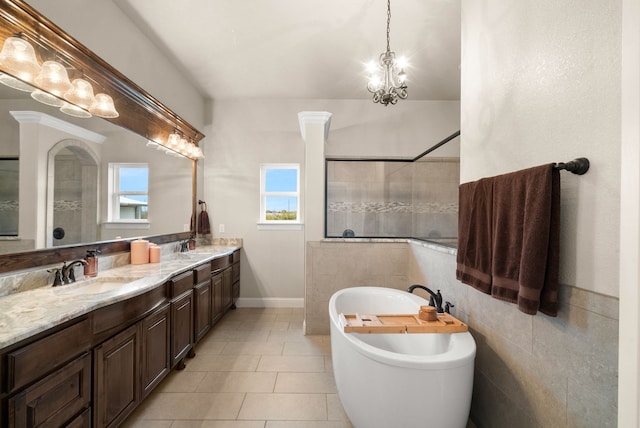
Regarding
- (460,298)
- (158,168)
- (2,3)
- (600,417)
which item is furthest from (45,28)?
(600,417)

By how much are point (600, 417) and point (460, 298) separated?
0.90 metres

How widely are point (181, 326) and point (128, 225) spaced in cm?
108

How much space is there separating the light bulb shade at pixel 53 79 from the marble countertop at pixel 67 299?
47.9 inches

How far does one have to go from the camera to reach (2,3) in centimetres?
137

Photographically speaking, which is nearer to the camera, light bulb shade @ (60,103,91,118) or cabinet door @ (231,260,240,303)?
light bulb shade @ (60,103,91,118)

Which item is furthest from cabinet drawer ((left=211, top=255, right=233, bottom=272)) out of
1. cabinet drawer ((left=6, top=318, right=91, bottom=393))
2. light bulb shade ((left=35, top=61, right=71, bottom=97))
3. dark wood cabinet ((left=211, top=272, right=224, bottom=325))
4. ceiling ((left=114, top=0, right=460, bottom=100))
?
ceiling ((left=114, top=0, right=460, bottom=100))

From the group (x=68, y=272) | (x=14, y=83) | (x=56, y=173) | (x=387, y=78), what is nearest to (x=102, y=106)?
(x=14, y=83)

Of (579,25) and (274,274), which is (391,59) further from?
(274,274)

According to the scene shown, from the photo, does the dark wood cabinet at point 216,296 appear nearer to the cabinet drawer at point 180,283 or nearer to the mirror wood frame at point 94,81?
the cabinet drawer at point 180,283

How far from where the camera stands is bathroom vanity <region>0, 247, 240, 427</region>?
3.28ft

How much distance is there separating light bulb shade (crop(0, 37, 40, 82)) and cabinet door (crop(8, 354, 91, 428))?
1.56m

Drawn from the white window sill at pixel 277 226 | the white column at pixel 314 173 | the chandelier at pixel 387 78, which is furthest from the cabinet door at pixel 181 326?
the chandelier at pixel 387 78

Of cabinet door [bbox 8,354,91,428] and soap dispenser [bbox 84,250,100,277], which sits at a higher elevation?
soap dispenser [bbox 84,250,100,277]

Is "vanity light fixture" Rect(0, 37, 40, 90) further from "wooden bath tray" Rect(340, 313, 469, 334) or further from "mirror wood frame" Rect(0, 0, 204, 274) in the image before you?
"wooden bath tray" Rect(340, 313, 469, 334)
